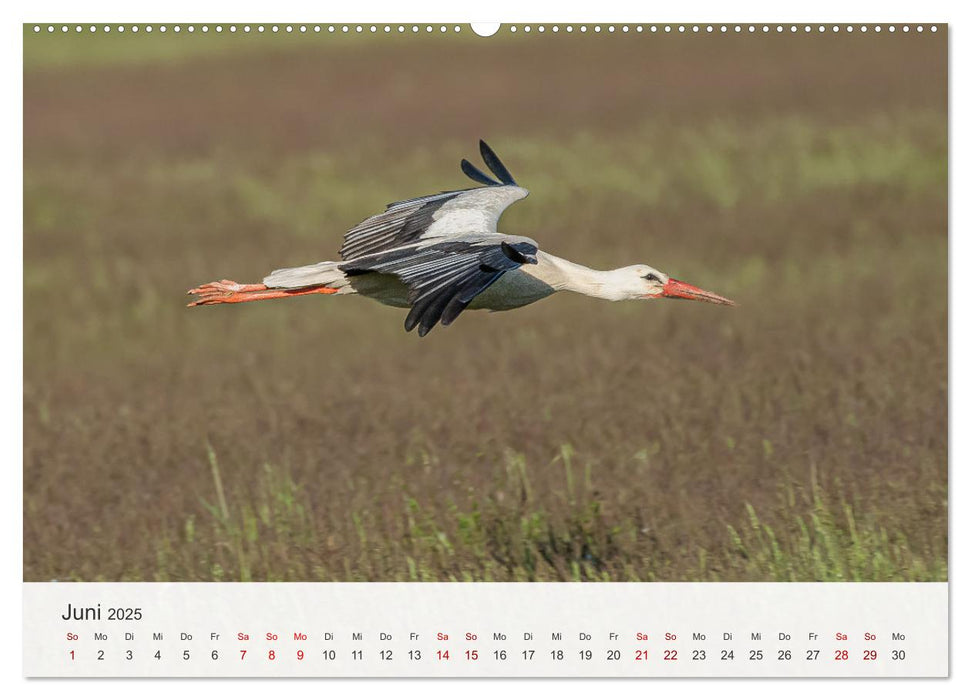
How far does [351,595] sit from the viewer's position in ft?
Result: 21.0

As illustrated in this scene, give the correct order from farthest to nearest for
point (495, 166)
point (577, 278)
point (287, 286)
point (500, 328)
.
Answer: point (500, 328) → point (495, 166) → point (287, 286) → point (577, 278)

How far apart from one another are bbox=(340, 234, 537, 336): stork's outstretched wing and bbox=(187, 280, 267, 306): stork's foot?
0.94 m

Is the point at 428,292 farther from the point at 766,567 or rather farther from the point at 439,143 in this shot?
the point at 439,143

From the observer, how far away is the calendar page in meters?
6.28

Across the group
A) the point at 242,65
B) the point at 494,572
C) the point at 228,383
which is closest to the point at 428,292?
the point at 494,572

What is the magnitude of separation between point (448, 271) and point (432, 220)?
4.05 feet

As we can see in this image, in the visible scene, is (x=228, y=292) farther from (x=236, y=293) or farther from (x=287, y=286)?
(x=287, y=286)

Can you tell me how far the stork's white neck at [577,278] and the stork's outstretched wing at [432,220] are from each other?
0.36 metres

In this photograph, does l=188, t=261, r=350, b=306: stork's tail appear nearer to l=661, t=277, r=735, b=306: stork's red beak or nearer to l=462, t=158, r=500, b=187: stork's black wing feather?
l=462, t=158, r=500, b=187: stork's black wing feather

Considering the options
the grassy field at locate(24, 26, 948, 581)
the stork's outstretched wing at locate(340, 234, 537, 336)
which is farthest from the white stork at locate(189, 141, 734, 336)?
the grassy field at locate(24, 26, 948, 581)

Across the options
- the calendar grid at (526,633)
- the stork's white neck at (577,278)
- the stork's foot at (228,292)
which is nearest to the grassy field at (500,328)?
the calendar grid at (526,633)

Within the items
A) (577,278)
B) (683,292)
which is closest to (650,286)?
(683,292)

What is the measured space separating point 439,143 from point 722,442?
21.3ft

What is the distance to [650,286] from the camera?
23.5ft
